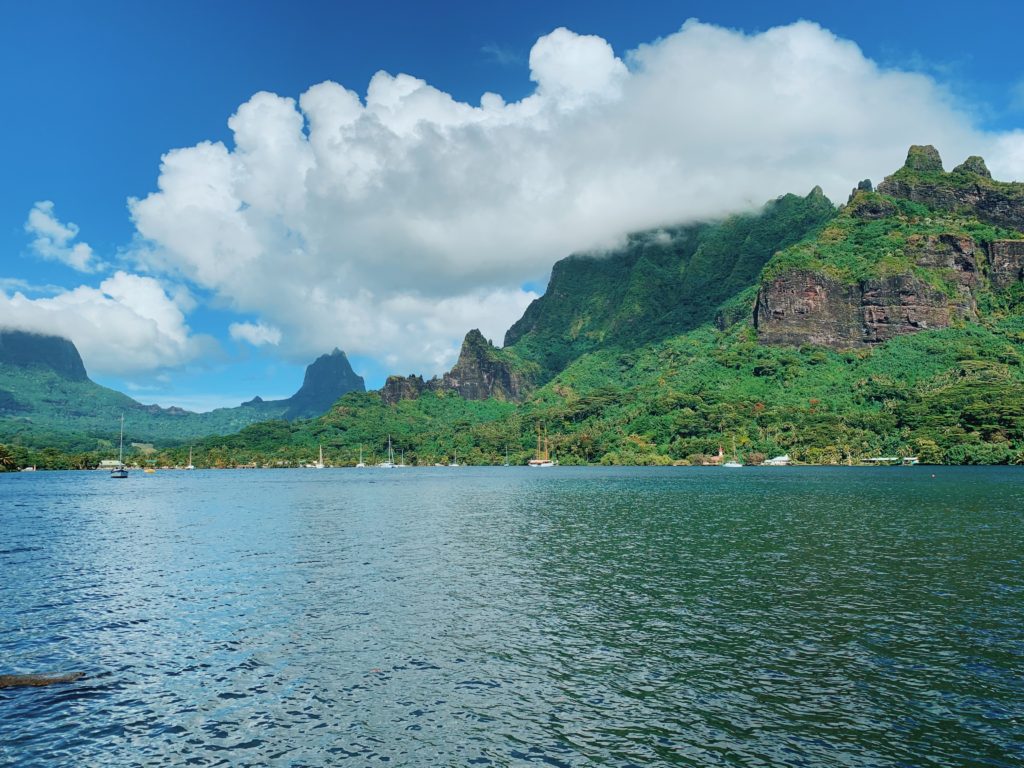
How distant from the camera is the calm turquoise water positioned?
63.9 ft

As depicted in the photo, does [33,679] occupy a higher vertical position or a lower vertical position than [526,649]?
higher

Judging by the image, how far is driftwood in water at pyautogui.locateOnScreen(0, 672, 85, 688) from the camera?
24.1m

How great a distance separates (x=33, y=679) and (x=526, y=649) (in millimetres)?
19697

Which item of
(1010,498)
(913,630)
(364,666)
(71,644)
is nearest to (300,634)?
(364,666)

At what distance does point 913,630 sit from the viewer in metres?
29.9

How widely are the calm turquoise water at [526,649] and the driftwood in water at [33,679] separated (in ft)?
2.30

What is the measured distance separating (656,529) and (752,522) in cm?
1244

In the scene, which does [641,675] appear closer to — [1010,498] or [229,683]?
[229,683]

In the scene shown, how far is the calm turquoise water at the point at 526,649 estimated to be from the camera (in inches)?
766

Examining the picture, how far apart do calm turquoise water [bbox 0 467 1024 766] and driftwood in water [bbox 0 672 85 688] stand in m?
0.70

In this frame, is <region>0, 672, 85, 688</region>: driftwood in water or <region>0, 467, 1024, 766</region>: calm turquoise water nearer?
<region>0, 467, 1024, 766</region>: calm turquoise water

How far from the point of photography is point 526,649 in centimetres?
2833

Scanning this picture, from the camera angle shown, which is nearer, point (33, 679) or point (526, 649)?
point (33, 679)

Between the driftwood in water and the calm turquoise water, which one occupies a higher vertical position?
the driftwood in water
